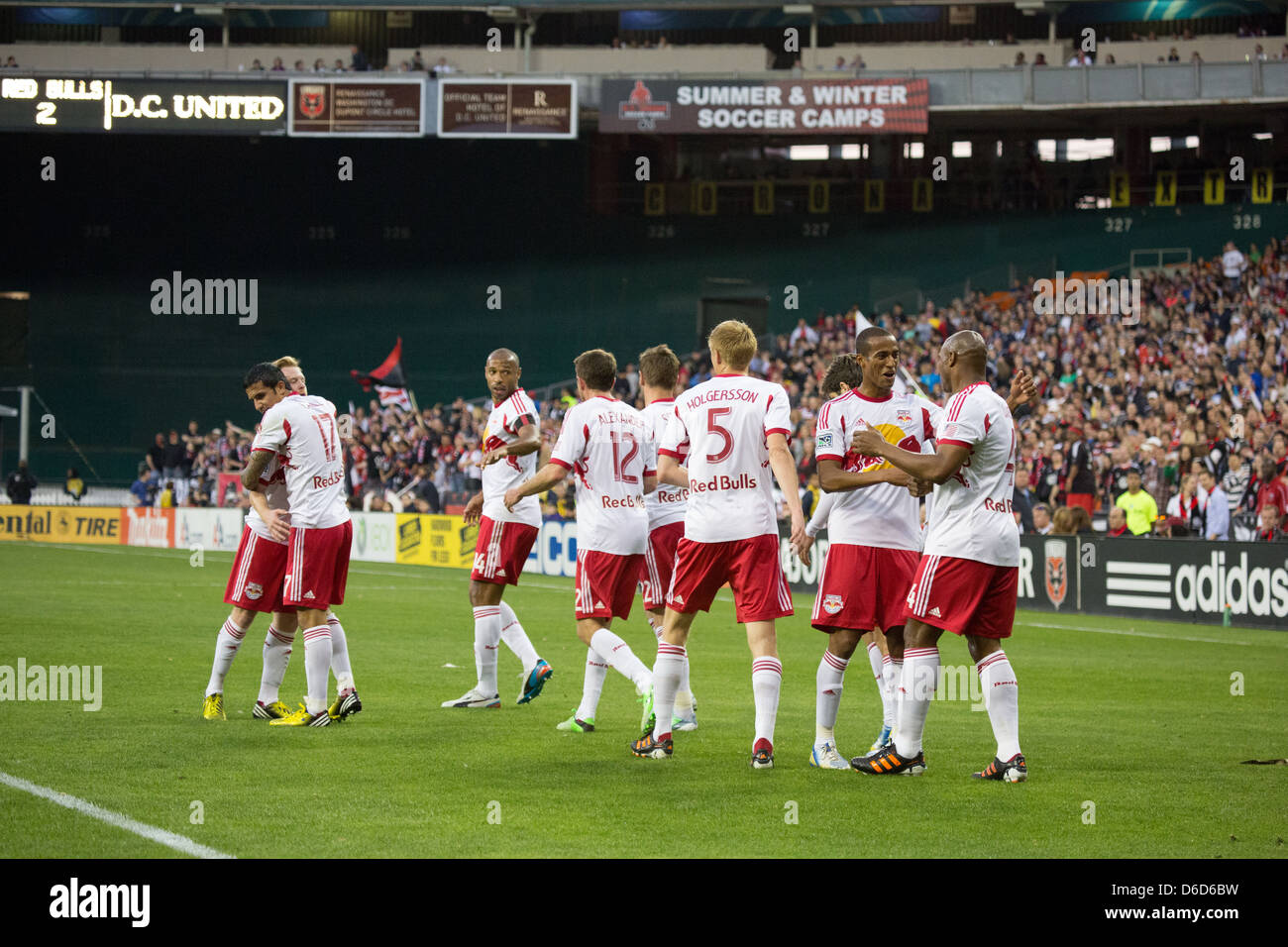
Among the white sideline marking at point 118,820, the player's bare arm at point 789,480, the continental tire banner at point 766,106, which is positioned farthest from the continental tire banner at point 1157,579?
the continental tire banner at point 766,106

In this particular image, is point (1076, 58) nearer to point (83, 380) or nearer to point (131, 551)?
point (131, 551)

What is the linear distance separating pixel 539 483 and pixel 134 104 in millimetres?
31517

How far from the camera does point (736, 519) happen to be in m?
8.15

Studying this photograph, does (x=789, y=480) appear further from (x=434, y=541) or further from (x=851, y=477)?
(x=434, y=541)

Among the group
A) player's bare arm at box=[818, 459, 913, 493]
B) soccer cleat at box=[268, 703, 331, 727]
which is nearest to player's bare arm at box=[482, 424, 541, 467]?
soccer cleat at box=[268, 703, 331, 727]

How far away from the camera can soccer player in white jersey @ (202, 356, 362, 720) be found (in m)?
9.61

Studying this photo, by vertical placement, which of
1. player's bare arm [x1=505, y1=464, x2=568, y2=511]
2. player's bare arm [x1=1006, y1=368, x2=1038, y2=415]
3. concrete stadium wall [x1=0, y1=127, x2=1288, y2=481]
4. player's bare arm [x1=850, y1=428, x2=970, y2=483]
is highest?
concrete stadium wall [x1=0, y1=127, x2=1288, y2=481]

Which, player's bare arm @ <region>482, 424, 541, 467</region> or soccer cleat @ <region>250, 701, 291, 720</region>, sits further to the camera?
player's bare arm @ <region>482, 424, 541, 467</region>

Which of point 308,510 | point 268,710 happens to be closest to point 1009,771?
point 308,510

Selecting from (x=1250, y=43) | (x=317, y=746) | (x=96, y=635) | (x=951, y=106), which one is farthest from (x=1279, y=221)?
(x=317, y=746)

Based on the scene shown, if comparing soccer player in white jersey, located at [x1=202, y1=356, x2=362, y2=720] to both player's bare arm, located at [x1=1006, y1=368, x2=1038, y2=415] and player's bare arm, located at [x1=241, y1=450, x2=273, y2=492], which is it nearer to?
player's bare arm, located at [x1=241, y1=450, x2=273, y2=492]

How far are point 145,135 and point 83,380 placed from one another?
25.4 ft

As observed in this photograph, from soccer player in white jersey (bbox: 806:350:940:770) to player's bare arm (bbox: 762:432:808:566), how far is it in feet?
0.80

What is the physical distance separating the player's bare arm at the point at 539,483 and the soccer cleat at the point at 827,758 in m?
2.25
